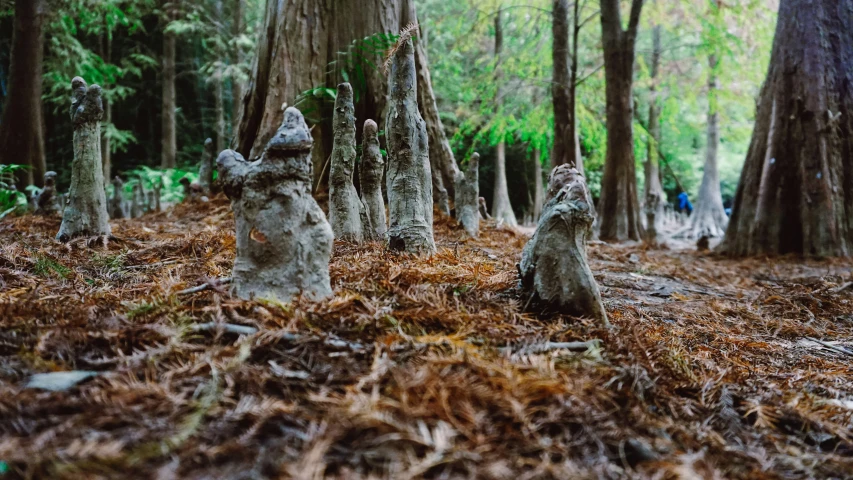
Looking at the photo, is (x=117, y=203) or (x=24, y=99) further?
(x=24, y=99)

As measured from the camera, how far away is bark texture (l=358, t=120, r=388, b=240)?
3133mm

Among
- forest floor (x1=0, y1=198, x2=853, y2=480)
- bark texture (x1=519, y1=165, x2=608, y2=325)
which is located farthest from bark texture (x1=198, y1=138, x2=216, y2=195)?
bark texture (x1=519, y1=165, x2=608, y2=325)

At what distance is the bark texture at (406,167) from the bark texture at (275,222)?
3.60 feet

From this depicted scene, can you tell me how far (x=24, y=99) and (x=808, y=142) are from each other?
38.9 feet

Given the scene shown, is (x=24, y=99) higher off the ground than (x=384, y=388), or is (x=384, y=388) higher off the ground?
(x=24, y=99)

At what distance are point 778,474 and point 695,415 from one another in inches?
10.4

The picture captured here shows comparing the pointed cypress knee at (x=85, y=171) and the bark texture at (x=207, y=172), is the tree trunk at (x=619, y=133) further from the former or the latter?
the pointed cypress knee at (x=85, y=171)

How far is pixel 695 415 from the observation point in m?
1.35

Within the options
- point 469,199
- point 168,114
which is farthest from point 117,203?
point 168,114

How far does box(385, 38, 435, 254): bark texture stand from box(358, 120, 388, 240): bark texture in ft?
0.89

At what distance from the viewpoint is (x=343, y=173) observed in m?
2.99

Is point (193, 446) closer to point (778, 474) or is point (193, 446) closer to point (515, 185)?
point (778, 474)

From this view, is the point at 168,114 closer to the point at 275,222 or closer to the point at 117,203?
the point at 117,203

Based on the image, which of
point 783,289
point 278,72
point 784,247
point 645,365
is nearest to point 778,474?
point 645,365
